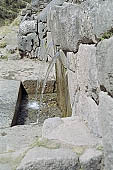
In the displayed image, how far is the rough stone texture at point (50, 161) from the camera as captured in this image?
1.34 metres

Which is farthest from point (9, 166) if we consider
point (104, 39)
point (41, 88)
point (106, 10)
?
point (41, 88)

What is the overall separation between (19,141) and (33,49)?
4570mm

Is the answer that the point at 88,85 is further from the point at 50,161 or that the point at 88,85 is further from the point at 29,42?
the point at 29,42

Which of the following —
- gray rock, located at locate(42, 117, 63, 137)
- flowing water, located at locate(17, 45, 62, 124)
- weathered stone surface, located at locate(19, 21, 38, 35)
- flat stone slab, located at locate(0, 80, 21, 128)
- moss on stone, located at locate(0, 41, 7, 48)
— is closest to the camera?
gray rock, located at locate(42, 117, 63, 137)

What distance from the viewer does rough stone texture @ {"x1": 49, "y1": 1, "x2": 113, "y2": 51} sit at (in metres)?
1.20

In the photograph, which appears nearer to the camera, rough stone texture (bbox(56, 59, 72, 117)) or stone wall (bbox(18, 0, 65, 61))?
rough stone texture (bbox(56, 59, 72, 117))

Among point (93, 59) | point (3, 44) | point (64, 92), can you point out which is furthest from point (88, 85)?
point (3, 44)

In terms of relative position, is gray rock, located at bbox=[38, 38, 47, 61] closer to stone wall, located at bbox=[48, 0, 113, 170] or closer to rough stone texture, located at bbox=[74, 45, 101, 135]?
stone wall, located at bbox=[48, 0, 113, 170]

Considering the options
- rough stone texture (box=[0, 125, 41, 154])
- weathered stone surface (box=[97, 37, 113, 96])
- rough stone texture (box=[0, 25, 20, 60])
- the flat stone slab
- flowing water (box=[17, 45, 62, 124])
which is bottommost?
flowing water (box=[17, 45, 62, 124])

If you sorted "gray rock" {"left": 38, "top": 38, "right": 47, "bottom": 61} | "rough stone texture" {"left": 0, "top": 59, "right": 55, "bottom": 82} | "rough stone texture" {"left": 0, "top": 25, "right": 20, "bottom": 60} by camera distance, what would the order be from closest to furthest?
"rough stone texture" {"left": 0, "top": 59, "right": 55, "bottom": 82} → "gray rock" {"left": 38, "top": 38, "right": 47, "bottom": 61} → "rough stone texture" {"left": 0, "top": 25, "right": 20, "bottom": 60}

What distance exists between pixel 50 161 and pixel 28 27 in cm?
524

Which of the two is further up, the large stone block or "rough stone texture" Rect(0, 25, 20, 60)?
the large stone block

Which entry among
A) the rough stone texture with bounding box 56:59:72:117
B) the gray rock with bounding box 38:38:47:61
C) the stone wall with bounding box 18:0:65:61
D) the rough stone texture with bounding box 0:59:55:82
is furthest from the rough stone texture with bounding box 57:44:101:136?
the stone wall with bounding box 18:0:65:61

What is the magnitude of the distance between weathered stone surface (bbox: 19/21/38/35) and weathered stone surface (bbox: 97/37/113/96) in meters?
5.05
